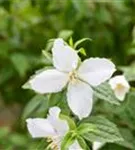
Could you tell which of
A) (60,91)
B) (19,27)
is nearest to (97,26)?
(19,27)

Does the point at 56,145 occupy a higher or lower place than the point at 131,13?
higher

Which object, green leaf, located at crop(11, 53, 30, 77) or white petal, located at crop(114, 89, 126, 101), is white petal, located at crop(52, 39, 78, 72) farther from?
green leaf, located at crop(11, 53, 30, 77)

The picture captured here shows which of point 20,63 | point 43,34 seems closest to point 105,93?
point 20,63

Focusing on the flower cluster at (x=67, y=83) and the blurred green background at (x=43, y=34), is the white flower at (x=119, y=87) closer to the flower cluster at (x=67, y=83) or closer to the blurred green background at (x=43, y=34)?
the flower cluster at (x=67, y=83)

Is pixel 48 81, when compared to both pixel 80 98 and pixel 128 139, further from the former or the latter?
pixel 128 139

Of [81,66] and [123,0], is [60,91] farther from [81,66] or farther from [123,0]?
[123,0]

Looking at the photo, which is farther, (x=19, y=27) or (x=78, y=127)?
(x=19, y=27)

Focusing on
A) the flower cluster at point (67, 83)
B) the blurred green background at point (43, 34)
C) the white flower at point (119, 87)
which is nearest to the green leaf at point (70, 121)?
the flower cluster at point (67, 83)

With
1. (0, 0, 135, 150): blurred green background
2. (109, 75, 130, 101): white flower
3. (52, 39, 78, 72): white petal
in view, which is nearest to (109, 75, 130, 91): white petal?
(109, 75, 130, 101): white flower
